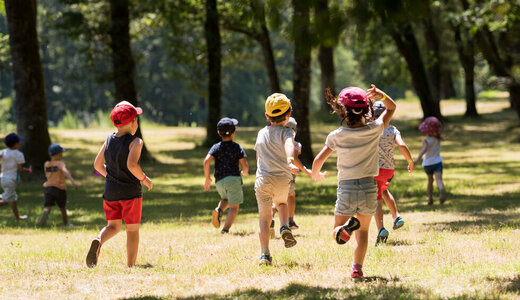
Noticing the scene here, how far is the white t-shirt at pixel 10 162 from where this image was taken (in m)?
11.9

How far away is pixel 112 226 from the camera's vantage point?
6.94m

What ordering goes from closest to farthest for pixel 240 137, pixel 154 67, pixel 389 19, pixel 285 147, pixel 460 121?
pixel 389 19 → pixel 285 147 → pixel 240 137 → pixel 460 121 → pixel 154 67

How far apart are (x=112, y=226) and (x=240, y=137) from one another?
27848 mm

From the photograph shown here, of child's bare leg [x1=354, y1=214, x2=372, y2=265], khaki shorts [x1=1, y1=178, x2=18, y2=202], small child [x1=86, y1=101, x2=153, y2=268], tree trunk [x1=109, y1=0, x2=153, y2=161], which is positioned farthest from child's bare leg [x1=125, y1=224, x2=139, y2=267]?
tree trunk [x1=109, y1=0, x2=153, y2=161]

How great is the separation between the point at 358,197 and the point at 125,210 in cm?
236

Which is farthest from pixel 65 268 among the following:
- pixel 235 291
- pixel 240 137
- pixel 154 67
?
pixel 154 67

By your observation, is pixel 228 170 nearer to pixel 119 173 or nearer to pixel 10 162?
pixel 119 173

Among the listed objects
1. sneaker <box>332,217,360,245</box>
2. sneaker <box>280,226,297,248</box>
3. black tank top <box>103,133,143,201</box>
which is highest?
black tank top <box>103,133,143,201</box>

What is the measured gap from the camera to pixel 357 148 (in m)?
6.08

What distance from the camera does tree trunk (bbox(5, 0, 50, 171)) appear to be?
18906 millimetres

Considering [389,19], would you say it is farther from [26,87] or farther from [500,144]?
[500,144]

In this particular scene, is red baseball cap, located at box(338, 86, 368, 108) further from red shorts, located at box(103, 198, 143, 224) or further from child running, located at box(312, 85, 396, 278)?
red shorts, located at box(103, 198, 143, 224)

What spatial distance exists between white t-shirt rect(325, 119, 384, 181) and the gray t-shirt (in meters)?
1.00

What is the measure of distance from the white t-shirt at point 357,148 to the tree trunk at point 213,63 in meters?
21.1
